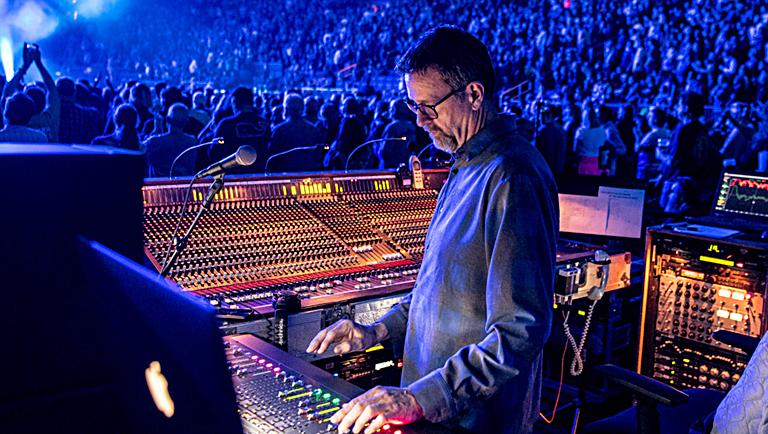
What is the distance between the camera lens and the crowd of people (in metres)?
6.27

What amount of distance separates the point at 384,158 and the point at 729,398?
4.99 m

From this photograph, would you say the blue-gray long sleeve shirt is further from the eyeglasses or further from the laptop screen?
the laptop screen

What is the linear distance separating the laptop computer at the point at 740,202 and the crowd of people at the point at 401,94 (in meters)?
1.53

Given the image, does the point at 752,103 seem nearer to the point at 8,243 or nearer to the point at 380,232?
the point at 380,232

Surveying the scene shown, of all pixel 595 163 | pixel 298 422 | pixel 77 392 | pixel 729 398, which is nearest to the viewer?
pixel 77 392

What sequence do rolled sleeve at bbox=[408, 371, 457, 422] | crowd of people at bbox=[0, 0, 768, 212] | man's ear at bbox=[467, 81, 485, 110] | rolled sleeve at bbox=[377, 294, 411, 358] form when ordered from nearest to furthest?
rolled sleeve at bbox=[408, 371, 457, 422]
man's ear at bbox=[467, 81, 485, 110]
rolled sleeve at bbox=[377, 294, 411, 358]
crowd of people at bbox=[0, 0, 768, 212]

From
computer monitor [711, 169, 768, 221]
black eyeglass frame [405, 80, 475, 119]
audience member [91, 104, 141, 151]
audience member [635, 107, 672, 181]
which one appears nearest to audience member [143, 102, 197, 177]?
audience member [91, 104, 141, 151]

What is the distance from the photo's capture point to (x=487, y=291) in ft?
4.97

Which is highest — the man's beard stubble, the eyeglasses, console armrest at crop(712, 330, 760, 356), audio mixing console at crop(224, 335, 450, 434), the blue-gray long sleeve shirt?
the eyeglasses

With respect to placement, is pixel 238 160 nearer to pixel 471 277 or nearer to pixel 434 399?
pixel 471 277

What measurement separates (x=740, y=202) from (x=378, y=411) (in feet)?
12.8

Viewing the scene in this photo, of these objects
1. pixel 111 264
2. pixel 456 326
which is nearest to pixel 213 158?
pixel 456 326

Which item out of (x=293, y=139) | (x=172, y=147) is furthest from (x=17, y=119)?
(x=293, y=139)

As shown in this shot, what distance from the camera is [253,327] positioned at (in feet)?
7.54
